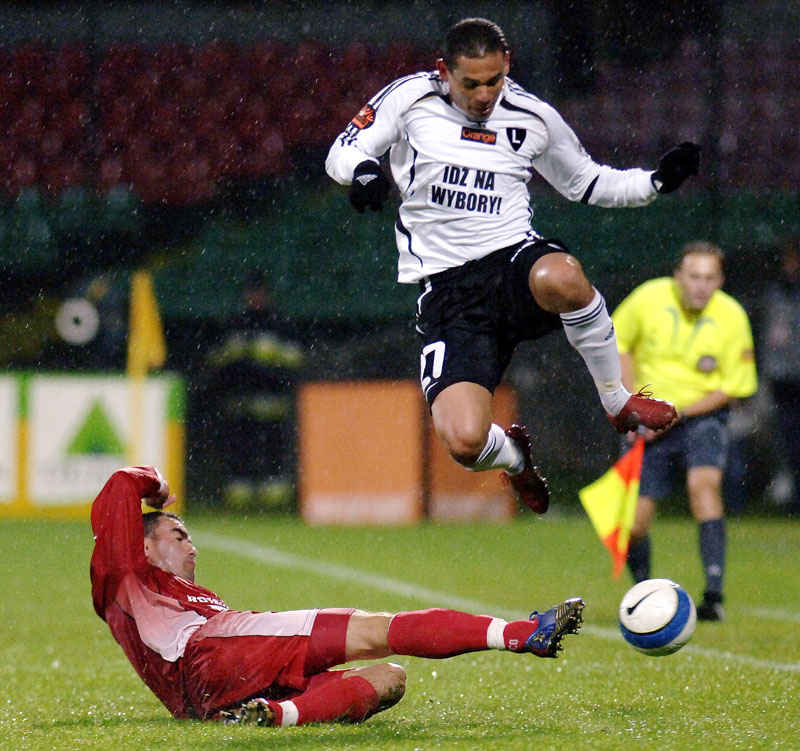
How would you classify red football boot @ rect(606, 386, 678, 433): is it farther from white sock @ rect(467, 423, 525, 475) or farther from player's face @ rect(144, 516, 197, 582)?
player's face @ rect(144, 516, 197, 582)

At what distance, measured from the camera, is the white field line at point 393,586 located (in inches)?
236

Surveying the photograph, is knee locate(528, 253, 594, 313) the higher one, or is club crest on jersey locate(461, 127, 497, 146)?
club crest on jersey locate(461, 127, 497, 146)

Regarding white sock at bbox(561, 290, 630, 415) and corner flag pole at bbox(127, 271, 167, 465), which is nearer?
white sock at bbox(561, 290, 630, 415)

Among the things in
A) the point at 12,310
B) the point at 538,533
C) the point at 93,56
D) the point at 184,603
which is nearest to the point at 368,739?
the point at 184,603

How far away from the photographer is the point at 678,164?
202 inches

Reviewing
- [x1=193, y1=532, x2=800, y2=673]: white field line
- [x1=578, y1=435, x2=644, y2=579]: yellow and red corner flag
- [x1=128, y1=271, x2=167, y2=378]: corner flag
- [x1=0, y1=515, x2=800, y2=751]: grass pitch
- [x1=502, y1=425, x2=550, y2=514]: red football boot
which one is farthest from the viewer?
[x1=128, y1=271, x2=167, y2=378]: corner flag

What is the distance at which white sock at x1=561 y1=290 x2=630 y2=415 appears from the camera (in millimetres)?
5090

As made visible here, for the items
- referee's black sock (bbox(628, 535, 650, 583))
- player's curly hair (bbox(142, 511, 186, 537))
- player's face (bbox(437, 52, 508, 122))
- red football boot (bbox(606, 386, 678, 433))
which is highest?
player's face (bbox(437, 52, 508, 122))

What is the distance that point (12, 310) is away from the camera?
50.3ft

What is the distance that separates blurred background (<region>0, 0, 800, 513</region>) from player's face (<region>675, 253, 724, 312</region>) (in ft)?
18.8

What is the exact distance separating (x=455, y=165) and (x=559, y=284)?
2.11 feet

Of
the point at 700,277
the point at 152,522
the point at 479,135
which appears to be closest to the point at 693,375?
the point at 700,277

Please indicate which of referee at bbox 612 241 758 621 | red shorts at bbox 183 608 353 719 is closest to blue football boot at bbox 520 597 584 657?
red shorts at bbox 183 608 353 719

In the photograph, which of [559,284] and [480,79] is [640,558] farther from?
[480,79]
